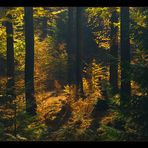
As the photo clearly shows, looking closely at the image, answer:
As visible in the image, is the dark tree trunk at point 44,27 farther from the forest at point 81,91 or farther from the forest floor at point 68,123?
the forest floor at point 68,123

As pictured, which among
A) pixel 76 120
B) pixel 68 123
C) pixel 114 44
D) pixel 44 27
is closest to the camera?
pixel 76 120

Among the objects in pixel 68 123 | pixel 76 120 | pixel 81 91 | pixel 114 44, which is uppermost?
pixel 114 44

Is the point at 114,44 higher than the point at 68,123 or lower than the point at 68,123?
higher

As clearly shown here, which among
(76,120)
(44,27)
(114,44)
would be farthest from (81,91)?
(44,27)

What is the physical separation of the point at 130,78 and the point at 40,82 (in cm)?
1445

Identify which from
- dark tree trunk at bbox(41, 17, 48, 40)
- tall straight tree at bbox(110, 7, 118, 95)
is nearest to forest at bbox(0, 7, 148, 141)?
tall straight tree at bbox(110, 7, 118, 95)

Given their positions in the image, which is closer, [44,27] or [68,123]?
[68,123]

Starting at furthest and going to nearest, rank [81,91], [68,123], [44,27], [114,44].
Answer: [44,27], [81,91], [114,44], [68,123]

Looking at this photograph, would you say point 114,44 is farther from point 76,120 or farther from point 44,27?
point 44,27

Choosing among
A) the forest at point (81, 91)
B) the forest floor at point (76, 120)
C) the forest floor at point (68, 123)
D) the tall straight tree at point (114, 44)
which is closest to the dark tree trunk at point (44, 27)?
the forest at point (81, 91)

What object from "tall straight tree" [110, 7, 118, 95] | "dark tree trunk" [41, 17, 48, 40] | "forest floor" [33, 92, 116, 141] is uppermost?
"dark tree trunk" [41, 17, 48, 40]

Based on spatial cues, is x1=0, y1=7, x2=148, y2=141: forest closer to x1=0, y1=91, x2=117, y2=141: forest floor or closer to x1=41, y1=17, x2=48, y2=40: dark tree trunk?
x1=0, y1=91, x2=117, y2=141: forest floor
